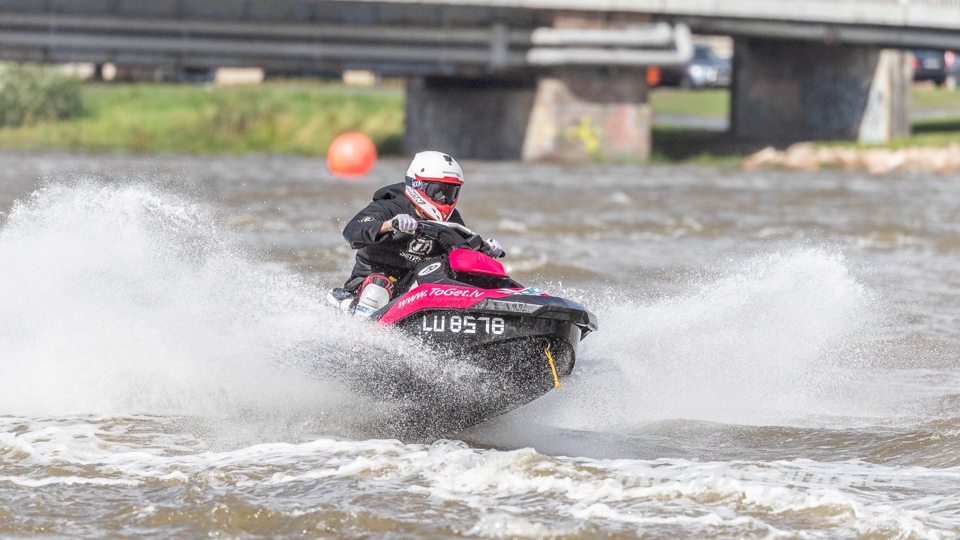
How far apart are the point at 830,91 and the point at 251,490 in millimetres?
38145

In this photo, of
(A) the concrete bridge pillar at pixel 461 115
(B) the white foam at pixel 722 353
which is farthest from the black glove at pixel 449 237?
(A) the concrete bridge pillar at pixel 461 115

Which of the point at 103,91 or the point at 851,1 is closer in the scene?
the point at 851,1

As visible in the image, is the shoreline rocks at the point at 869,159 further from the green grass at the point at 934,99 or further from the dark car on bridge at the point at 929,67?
the dark car on bridge at the point at 929,67

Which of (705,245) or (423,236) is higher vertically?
(423,236)

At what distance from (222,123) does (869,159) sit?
69.7ft

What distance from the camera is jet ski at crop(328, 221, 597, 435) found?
7.28 meters

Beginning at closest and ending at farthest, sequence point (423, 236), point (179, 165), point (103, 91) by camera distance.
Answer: point (423, 236), point (179, 165), point (103, 91)

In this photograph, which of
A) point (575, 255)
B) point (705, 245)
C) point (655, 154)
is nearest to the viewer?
point (575, 255)

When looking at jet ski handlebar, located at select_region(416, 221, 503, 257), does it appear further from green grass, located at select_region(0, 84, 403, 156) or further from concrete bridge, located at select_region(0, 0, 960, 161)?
green grass, located at select_region(0, 84, 403, 156)

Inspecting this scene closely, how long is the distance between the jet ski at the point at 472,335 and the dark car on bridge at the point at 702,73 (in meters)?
46.7

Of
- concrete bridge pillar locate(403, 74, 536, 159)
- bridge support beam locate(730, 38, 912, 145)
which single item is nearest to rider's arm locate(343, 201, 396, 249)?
concrete bridge pillar locate(403, 74, 536, 159)

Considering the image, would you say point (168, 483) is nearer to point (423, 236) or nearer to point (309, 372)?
point (309, 372)

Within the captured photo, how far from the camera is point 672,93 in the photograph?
5609cm

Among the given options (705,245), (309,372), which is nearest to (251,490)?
(309,372)
